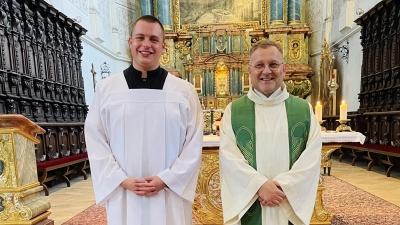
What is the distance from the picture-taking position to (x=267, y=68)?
1643 millimetres

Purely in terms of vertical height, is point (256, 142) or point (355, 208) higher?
point (256, 142)

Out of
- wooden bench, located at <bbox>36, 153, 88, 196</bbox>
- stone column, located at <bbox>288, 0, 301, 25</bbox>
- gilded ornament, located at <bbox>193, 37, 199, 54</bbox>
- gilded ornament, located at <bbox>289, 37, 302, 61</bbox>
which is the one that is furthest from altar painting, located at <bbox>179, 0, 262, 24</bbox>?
wooden bench, located at <bbox>36, 153, 88, 196</bbox>

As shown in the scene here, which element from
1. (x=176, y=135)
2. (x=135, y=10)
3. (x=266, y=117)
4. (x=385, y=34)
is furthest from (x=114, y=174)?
(x=135, y=10)

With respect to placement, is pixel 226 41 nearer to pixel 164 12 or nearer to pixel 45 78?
pixel 164 12

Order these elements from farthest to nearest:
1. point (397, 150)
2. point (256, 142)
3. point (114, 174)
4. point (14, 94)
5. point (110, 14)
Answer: point (110, 14) < point (14, 94) < point (397, 150) < point (256, 142) < point (114, 174)

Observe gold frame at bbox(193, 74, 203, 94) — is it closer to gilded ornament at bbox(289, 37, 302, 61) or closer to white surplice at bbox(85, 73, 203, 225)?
gilded ornament at bbox(289, 37, 302, 61)

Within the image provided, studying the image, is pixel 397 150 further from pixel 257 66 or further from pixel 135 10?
pixel 135 10

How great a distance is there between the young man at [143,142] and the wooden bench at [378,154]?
15.4ft

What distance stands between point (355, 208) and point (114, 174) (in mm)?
3418

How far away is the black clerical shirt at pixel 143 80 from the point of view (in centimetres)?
169

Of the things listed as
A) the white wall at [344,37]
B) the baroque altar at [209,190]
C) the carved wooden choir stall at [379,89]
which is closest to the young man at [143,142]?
the baroque altar at [209,190]

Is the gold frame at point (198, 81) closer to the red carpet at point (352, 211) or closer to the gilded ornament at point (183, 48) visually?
the gilded ornament at point (183, 48)

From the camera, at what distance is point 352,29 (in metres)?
8.90

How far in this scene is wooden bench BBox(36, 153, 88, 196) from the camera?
4.47m
